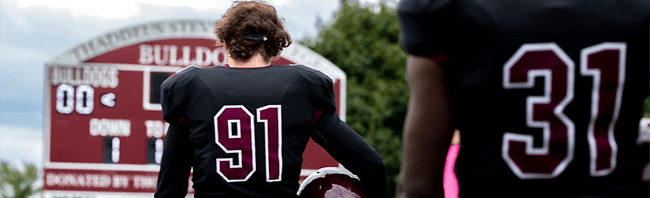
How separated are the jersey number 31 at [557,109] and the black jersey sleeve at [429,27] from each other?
0.14 metres

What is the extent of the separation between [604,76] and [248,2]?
149cm

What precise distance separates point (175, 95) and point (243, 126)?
24 centimetres

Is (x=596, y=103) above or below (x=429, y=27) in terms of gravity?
below

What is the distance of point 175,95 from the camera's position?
2494 millimetres

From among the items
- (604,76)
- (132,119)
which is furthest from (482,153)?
(132,119)

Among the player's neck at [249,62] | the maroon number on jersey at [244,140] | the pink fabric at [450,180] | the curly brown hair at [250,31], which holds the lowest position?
the pink fabric at [450,180]

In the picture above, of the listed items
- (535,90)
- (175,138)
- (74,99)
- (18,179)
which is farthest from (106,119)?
(18,179)

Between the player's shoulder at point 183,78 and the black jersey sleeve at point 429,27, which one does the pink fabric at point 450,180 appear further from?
the black jersey sleeve at point 429,27

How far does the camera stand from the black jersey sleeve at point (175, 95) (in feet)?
8.15

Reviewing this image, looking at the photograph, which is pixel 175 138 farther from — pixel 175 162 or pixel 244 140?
pixel 244 140

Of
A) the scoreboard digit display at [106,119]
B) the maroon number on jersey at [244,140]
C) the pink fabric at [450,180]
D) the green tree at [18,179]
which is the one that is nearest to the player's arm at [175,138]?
the maroon number on jersey at [244,140]

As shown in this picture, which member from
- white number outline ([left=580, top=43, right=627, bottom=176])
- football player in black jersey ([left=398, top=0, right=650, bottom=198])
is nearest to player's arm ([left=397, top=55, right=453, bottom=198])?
football player in black jersey ([left=398, top=0, right=650, bottom=198])

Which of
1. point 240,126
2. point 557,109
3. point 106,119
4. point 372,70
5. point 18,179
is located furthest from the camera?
point 18,179

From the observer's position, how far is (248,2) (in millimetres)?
2785
